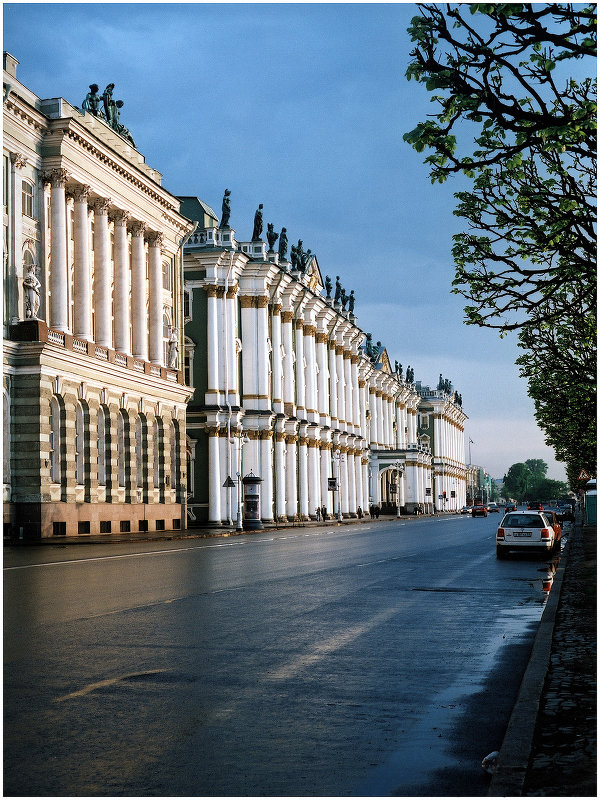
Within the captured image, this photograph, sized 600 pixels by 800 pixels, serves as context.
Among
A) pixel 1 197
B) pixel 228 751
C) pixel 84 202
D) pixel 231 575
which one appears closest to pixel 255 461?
pixel 84 202

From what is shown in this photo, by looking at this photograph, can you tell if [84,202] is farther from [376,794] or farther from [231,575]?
[376,794]

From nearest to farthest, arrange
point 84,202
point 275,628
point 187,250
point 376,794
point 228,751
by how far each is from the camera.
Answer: point 376,794
point 228,751
point 275,628
point 84,202
point 187,250

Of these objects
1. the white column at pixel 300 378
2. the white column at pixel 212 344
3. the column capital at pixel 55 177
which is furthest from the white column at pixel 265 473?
the column capital at pixel 55 177

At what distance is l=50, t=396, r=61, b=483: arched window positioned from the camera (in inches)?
1755

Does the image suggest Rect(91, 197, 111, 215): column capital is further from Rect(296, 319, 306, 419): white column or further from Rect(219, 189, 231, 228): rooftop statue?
Rect(296, 319, 306, 419): white column

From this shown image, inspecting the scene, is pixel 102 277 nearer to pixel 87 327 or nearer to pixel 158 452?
pixel 87 327

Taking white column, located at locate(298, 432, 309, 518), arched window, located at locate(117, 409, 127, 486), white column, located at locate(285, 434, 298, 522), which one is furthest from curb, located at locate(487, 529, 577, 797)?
white column, located at locate(298, 432, 309, 518)

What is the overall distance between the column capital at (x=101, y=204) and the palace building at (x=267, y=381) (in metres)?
17.1

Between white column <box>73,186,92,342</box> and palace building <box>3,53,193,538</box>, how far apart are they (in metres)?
0.06

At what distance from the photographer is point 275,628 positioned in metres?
14.1

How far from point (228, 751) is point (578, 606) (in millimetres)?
10178

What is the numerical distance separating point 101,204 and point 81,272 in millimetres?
4414

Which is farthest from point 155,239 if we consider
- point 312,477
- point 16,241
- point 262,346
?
point 312,477

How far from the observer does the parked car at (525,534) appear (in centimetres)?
3123
